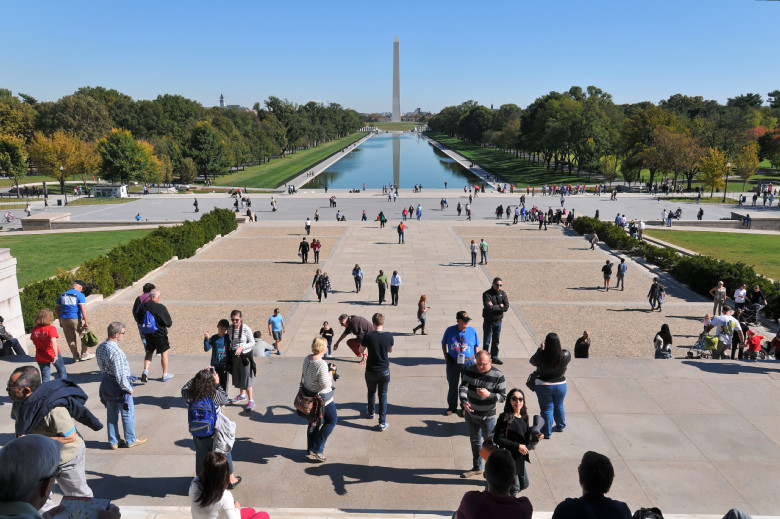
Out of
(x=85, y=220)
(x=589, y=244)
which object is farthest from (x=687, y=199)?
(x=85, y=220)

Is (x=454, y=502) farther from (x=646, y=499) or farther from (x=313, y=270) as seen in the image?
(x=313, y=270)

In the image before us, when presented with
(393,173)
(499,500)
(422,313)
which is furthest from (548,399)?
(393,173)

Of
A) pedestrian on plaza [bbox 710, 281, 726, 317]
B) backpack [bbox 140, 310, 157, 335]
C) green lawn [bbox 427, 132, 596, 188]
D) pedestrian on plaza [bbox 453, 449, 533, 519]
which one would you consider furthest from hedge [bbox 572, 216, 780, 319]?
green lawn [bbox 427, 132, 596, 188]

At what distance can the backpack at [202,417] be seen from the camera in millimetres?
5543

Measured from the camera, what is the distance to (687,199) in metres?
57.0

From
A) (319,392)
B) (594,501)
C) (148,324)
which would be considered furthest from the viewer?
(148,324)

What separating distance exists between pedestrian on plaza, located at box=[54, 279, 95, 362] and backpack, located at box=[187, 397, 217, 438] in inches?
244

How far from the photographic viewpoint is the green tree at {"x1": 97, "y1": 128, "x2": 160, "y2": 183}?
65.1 m

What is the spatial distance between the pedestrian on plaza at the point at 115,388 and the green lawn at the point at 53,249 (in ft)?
67.4

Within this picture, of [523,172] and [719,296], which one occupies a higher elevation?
[523,172]

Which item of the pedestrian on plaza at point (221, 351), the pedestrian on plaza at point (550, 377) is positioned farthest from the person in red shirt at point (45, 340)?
the pedestrian on plaza at point (550, 377)

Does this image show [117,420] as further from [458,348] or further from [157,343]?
[458,348]

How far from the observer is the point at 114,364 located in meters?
6.75

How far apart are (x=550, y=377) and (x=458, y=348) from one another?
132 cm
